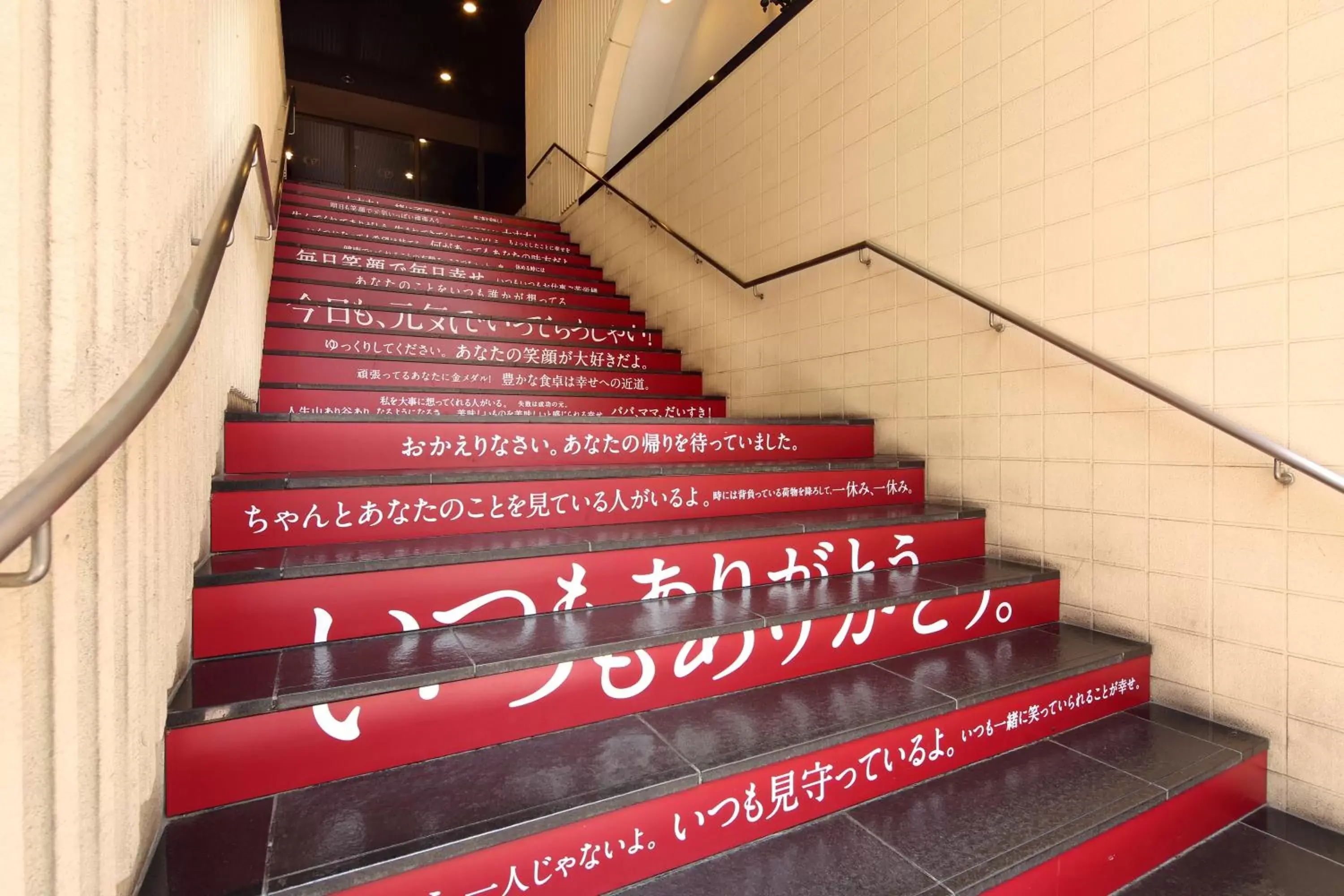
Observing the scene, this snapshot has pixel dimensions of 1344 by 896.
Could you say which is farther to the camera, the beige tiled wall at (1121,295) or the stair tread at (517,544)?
the beige tiled wall at (1121,295)

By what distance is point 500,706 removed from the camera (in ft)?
4.50

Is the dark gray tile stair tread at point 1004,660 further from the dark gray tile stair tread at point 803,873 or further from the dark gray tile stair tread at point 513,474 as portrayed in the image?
the dark gray tile stair tread at point 513,474

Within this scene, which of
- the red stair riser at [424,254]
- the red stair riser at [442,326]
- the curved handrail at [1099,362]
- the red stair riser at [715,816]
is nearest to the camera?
the red stair riser at [715,816]

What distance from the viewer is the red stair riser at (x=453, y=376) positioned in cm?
261

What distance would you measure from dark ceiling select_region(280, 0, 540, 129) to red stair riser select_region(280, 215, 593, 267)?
14.4 feet

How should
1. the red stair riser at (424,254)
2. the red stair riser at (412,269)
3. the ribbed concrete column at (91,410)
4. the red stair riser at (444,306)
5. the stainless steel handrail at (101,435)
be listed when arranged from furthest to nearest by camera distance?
the red stair riser at (424,254)
the red stair riser at (412,269)
the red stair riser at (444,306)
the ribbed concrete column at (91,410)
the stainless steel handrail at (101,435)

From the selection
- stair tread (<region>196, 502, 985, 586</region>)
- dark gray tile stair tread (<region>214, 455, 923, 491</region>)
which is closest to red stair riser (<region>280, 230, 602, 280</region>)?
dark gray tile stair tread (<region>214, 455, 923, 491</region>)

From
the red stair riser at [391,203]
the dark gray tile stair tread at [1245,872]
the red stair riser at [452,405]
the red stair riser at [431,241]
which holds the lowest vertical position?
the dark gray tile stair tread at [1245,872]

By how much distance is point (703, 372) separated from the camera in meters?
3.98

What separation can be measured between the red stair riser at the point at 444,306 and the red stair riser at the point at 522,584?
78.9 inches

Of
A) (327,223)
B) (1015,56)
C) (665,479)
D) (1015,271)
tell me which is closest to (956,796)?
(665,479)

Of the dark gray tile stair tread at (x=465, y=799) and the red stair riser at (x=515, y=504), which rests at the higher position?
the red stair riser at (x=515, y=504)

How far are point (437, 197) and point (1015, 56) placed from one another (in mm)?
8629

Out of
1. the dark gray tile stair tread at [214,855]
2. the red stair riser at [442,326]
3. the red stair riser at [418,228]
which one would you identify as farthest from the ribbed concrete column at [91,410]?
the red stair riser at [418,228]
